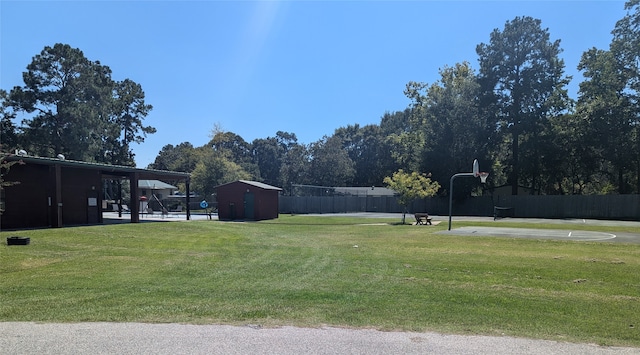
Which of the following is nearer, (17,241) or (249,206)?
(17,241)

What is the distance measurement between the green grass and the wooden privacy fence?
27801 mm

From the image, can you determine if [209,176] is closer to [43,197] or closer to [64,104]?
[64,104]

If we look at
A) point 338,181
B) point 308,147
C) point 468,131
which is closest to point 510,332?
point 468,131

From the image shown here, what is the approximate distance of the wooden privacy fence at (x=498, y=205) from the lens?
3766 centimetres

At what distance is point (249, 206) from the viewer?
3372 cm

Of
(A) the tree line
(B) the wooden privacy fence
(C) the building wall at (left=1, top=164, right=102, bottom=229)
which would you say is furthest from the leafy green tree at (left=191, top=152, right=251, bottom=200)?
(C) the building wall at (left=1, top=164, right=102, bottom=229)

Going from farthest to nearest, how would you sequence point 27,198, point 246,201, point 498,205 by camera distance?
point 498,205, point 246,201, point 27,198

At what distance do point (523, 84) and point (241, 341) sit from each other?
47.4 metres

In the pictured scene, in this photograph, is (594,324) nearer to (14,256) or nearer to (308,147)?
(14,256)

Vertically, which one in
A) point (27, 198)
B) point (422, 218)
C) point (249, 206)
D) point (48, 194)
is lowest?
point (422, 218)

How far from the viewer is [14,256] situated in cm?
1072

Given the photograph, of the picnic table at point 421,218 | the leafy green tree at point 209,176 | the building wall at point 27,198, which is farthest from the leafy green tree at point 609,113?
the building wall at point 27,198

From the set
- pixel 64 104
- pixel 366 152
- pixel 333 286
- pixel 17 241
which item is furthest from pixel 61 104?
pixel 366 152

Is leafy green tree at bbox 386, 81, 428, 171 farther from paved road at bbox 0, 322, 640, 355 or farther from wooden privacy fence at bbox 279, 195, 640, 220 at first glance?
paved road at bbox 0, 322, 640, 355
